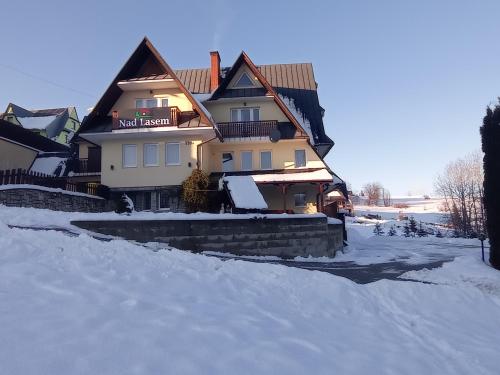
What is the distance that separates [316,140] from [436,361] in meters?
21.1

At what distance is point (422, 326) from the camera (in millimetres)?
6562

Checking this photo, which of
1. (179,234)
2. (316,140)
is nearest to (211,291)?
(179,234)

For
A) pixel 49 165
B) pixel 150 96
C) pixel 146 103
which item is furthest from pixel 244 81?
pixel 49 165

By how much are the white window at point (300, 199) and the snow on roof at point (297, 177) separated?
5.53 ft

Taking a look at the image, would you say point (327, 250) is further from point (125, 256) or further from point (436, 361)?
point (436, 361)

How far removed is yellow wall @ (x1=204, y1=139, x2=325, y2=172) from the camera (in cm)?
2403

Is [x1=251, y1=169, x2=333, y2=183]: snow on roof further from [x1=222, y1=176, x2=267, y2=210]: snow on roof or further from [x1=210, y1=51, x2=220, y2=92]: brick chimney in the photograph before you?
[x1=210, y1=51, x2=220, y2=92]: brick chimney

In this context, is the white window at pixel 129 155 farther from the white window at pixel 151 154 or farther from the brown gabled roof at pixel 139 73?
the brown gabled roof at pixel 139 73

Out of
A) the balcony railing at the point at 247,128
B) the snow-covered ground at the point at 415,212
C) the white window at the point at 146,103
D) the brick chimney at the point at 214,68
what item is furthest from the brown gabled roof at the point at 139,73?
the snow-covered ground at the point at 415,212

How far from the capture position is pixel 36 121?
140 feet

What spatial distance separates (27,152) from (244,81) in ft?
46.5

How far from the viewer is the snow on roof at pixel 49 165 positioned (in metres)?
24.7

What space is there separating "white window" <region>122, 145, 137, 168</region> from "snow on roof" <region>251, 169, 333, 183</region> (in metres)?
7.10

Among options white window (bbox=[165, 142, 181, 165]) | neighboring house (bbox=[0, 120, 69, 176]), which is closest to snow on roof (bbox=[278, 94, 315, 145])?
white window (bbox=[165, 142, 181, 165])
